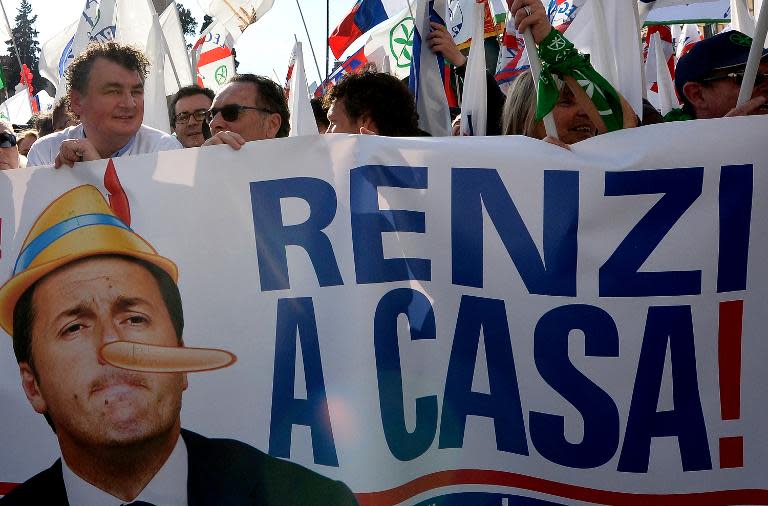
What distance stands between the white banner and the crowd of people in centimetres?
8

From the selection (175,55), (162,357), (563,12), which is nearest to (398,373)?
(162,357)

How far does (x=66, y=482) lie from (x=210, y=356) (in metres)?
0.47

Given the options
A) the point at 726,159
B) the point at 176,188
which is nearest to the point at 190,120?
the point at 176,188

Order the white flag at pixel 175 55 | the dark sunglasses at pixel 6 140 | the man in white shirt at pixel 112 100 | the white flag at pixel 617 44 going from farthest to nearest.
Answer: the white flag at pixel 175 55 < the man in white shirt at pixel 112 100 < the dark sunglasses at pixel 6 140 < the white flag at pixel 617 44

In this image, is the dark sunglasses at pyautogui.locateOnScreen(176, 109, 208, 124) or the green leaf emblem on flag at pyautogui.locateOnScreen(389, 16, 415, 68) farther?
the green leaf emblem on flag at pyautogui.locateOnScreen(389, 16, 415, 68)

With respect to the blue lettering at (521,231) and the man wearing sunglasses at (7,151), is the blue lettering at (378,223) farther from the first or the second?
the man wearing sunglasses at (7,151)

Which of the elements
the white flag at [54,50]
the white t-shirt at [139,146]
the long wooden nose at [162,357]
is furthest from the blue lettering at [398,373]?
the white flag at [54,50]

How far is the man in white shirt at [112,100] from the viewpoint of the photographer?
11.2 ft

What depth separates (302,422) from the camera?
2.40m

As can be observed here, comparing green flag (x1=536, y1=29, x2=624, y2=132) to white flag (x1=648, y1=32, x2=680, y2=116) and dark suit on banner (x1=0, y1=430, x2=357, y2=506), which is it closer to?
dark suit on banner (x1=0, y1=430, x2=357, y2=506)

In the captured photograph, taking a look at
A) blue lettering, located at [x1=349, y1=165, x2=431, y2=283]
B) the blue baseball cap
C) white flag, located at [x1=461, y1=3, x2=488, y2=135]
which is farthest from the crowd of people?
blue lettering, located at [x1=349, y1=165, x2=431, y2=283]

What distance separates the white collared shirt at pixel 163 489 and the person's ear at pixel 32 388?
0.73 ft

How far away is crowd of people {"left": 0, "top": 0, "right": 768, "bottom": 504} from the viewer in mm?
2418

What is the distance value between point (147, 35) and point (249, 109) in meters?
3.67
